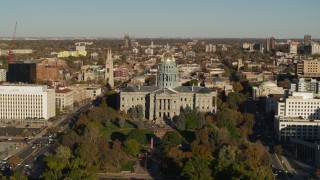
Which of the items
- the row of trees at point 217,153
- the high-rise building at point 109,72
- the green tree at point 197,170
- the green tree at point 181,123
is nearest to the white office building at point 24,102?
the green tree at point 181,123

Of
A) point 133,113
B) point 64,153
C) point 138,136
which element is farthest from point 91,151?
point 133,113

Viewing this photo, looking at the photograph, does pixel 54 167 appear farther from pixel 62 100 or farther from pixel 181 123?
pixel 62 100

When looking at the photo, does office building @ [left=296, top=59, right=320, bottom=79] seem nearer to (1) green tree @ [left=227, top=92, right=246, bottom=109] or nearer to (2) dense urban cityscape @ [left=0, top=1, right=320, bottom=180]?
(2) dense urban cityscape @ [left=0, top=1, right=320, bottom=180]

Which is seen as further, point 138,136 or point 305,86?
point 305,86

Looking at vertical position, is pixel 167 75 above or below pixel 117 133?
above

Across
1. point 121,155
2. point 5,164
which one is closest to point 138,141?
point 121,155

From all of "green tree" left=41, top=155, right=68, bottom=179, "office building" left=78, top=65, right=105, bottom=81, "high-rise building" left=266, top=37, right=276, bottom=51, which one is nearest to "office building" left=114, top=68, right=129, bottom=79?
"office building" left=78, top=65, right=105, bottom=81

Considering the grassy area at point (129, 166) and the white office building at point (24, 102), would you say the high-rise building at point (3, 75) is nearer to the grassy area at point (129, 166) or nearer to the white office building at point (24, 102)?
the white office building at point (24, 102)

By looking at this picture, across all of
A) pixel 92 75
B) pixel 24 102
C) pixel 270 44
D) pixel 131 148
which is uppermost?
pixel 270 44
